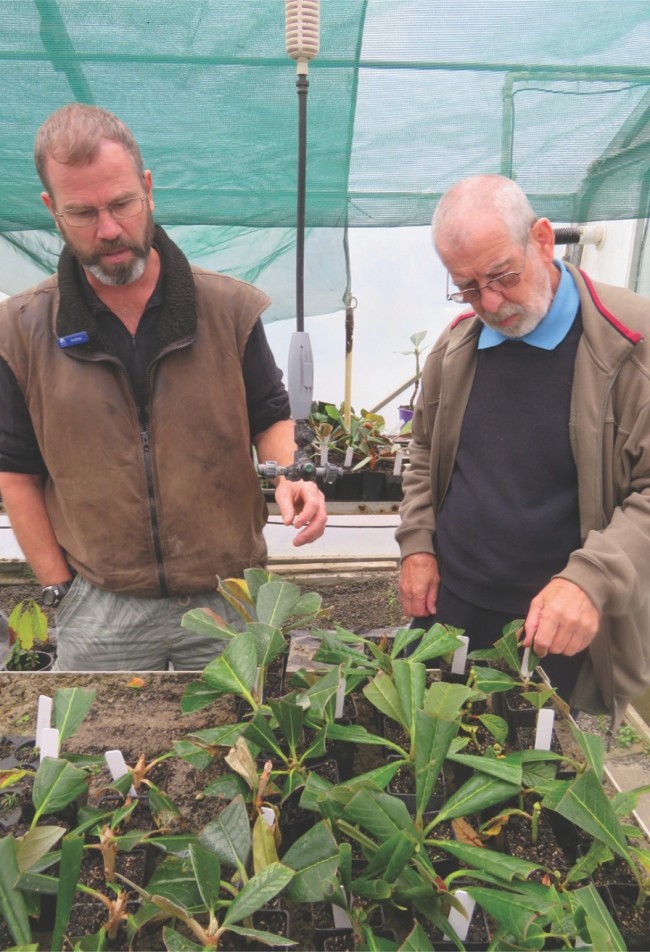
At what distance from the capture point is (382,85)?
2.05 m

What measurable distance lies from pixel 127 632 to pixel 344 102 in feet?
5.48

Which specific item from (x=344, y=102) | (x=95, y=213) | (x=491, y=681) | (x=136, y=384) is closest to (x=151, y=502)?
(x=136, y=384)

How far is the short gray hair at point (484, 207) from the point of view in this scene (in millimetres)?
1264

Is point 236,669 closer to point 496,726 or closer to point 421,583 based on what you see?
point 496,726

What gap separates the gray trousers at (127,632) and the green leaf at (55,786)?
0.71m

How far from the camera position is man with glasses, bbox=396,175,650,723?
4.13ft

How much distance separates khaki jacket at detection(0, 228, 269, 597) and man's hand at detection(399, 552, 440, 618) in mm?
427

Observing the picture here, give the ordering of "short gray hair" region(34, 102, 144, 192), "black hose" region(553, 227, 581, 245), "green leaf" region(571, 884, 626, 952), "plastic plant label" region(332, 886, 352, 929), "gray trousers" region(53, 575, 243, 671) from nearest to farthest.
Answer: "green leaf" region(571, 884, 626, 952) < "plastic plant label" region(332, 886, 352, 929) < "short gray hair" region(34, 102, 144, 192) < "gray trousers" region(53, 575, 243, 671) < "black hose" region(553, 227, 581, 245)

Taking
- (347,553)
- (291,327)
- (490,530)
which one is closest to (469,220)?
(490,530)

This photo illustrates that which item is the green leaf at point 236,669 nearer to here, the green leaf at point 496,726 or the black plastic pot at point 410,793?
the black plastic pot at point 410,793

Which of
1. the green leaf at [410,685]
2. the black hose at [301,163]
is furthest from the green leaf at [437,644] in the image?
the black hose at [301,163]

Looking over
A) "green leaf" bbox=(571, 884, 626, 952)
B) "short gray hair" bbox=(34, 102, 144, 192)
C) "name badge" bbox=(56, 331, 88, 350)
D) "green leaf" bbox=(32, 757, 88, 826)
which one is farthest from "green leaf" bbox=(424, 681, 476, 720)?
"short gray hair" bbox=(34, 102, 144, 192)

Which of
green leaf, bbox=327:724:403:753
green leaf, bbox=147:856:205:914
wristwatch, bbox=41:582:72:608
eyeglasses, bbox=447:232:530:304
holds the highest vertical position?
eyeglasses, bbox=447:232:530:304

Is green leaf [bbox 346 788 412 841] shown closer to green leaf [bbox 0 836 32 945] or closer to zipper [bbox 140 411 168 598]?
green leaf [bbox 0 836 32 945]
